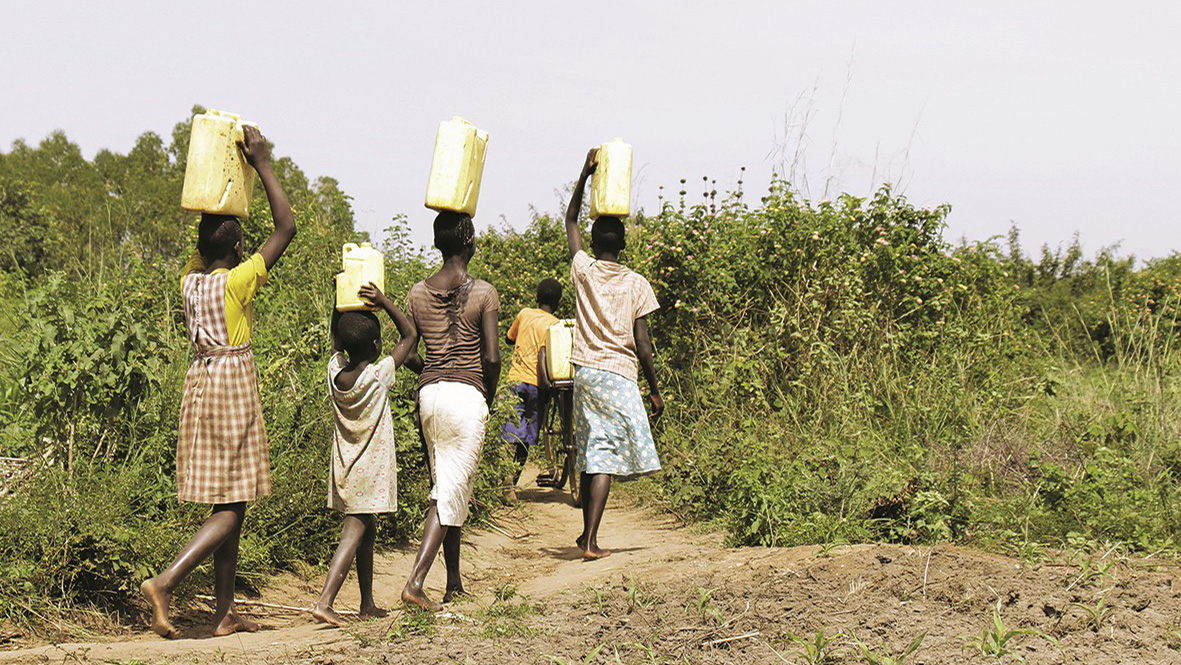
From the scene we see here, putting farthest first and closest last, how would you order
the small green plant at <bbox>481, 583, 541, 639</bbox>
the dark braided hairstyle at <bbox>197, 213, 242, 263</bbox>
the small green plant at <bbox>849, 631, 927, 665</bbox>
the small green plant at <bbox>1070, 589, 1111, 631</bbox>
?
1. the dark braided hairstyle at <bbox>197, 213, 242, 263</bbox>
2. the small green plant at <bbox>481, 583, 541, 639</bbox>
3. the small green plant at <bbox>1070, 589, 1111, 631</bbox>
4. the small green plant at <bbox>849, 631, 927, 665</bbox>

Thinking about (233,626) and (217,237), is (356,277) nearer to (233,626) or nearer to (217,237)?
(217,237)

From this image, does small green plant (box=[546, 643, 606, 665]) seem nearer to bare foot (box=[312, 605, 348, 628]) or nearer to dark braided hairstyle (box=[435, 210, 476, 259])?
bare foot (box=[312, 605, 348, 628])

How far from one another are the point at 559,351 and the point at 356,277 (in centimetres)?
311

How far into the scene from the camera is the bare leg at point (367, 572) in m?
4.65

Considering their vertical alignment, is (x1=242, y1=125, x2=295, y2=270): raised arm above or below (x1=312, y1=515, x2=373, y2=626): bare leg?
above

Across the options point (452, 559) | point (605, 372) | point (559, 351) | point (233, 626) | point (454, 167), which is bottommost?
point (233, 626)

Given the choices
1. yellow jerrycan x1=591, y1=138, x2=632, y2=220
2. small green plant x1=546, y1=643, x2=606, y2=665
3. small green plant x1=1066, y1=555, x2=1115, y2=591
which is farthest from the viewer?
yellow jerrycan x1=591, y1=138, x2=632, y2=220

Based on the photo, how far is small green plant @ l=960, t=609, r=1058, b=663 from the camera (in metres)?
3.34

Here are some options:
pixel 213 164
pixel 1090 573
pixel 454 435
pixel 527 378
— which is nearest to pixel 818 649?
pixel 1090 573

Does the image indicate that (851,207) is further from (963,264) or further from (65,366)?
(65,366)

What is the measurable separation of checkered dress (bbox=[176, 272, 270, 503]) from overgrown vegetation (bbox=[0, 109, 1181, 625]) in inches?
19.2

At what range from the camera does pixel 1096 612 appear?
147 inches

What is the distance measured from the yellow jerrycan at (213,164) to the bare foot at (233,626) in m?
1.64

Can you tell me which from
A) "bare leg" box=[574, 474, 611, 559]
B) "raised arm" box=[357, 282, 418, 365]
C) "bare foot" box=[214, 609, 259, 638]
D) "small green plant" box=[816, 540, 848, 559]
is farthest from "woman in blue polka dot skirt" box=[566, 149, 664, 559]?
"bare foot" box=[214, 609, 259, 638]
